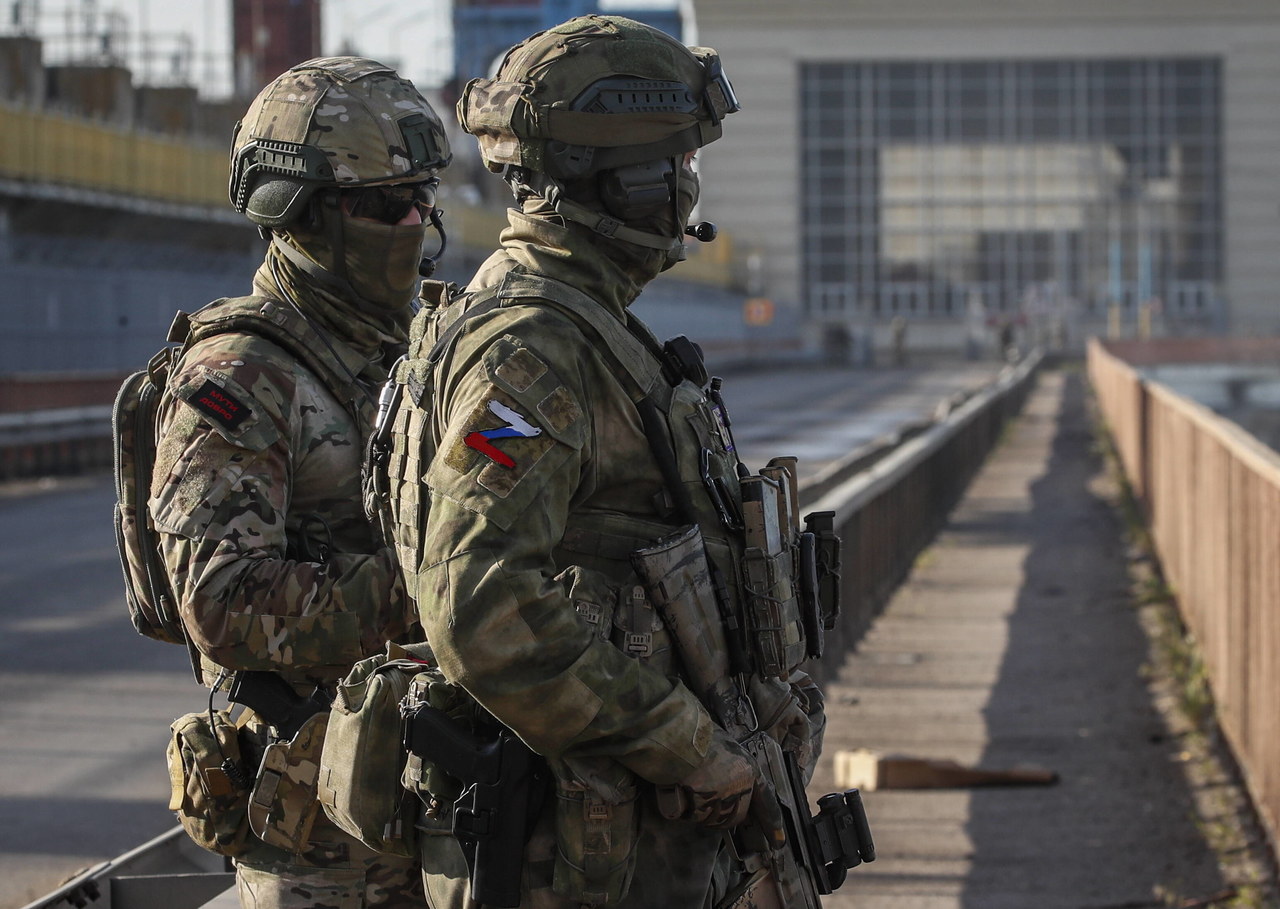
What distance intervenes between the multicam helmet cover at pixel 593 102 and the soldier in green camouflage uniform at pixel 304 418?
0.79 m

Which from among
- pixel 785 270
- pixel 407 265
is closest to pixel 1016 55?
pixel 785 270

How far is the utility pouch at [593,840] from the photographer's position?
2670 mm

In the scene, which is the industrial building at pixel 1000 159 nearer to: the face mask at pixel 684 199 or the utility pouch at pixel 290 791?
the utility pouch at pixel 290 791

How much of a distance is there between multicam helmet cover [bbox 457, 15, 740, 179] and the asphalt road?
4.04m

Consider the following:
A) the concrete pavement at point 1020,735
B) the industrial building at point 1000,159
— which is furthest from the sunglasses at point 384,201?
the industrial building at point 1000,159

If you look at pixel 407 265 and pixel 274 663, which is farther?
pixel 407 265

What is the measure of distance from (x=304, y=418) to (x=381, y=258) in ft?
1.58

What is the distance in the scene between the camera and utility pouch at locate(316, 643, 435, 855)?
2.83m

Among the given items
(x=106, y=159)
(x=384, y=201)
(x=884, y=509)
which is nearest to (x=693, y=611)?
(x=384, y=201)

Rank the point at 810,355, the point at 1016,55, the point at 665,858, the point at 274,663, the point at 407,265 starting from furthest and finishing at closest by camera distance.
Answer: the point at 1016,55, the point at 810,355, the point at 407,265, the point at 274,663, the point at 665,858

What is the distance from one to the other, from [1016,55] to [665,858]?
3487 inches

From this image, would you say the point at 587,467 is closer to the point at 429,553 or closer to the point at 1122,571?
the point at 429,553

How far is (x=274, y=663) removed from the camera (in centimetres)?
329

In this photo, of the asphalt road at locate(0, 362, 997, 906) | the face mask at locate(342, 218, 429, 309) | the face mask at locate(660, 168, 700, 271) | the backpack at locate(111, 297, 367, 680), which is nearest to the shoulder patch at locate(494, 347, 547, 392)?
the face mask at locate(660, 168, 700, 271)
